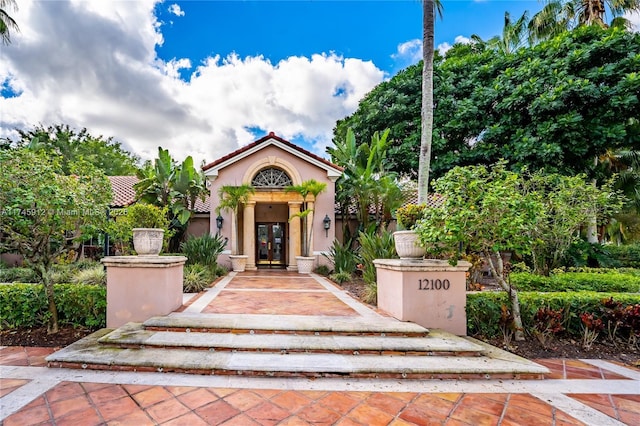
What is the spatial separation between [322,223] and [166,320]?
9685mm

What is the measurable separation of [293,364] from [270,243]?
44.6ft

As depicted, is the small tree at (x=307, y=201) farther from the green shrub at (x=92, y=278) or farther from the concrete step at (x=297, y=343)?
the concrete step at (x=297, y=343)

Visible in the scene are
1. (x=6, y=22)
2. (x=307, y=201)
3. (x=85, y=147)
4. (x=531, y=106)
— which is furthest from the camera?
(x=85, y=147)

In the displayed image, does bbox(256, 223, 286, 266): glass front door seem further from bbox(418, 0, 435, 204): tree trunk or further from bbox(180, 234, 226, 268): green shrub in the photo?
bbox(418, 0, 435, 204): tree trunk

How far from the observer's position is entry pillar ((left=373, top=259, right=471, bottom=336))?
5.74m

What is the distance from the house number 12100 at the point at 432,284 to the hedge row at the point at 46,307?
6.10 meters

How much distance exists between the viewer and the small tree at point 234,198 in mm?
13461

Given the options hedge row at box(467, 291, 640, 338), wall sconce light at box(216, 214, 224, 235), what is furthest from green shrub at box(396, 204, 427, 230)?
wall sconce light at box(216, 214, 224, 235)

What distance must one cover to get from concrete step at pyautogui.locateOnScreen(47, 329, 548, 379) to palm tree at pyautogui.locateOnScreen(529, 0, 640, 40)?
19.4 meters

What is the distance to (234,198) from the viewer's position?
13.5 m

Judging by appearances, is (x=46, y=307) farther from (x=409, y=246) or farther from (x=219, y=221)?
(x=219, y=221)

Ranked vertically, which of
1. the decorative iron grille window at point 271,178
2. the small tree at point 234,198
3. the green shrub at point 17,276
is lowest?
the green shrub at point 17,276

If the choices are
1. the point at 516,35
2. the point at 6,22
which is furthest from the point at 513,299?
the point at 6,22

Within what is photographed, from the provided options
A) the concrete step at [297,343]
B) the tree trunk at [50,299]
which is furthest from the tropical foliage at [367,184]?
the tree trunk at [50,299]
